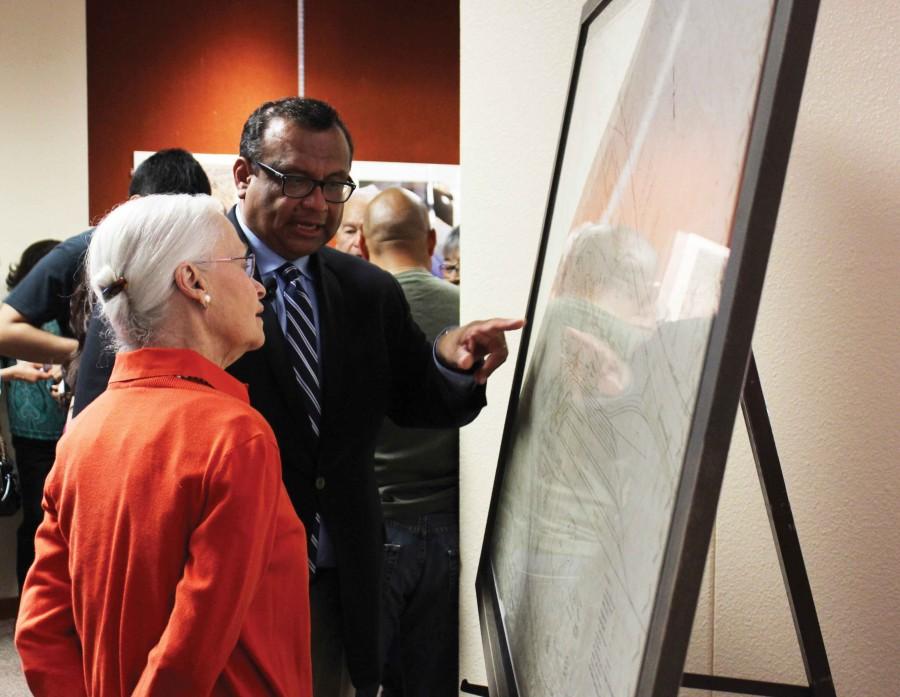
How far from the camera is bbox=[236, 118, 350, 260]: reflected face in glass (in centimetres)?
182

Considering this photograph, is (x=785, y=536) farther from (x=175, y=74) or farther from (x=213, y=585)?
(x=175, y=74)

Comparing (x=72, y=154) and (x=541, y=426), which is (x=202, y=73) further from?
(x=541, y=426)

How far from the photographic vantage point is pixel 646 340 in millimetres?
719

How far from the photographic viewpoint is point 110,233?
1.30m

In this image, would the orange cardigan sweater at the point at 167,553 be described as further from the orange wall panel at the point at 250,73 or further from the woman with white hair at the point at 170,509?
the orange wall panel at the point at 250,73

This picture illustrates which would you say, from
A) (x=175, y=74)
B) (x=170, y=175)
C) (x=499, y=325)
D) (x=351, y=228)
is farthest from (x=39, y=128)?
(x=499, y=325)

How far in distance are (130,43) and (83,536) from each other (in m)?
4.46

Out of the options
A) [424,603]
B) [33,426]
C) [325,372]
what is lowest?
[424,603]

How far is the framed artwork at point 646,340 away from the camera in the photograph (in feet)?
1.80

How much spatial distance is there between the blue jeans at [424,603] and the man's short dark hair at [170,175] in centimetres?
112

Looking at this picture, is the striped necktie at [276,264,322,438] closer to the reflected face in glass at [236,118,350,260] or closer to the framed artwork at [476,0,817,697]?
the reflected face in glass at [236,118,350,260]

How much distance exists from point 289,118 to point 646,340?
4.21 feet

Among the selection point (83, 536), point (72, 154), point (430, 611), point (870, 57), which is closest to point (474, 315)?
point (430, 611)

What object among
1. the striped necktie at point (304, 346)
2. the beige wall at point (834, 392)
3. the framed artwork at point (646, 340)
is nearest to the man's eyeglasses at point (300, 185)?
the striped necktie at point (304, 346)
